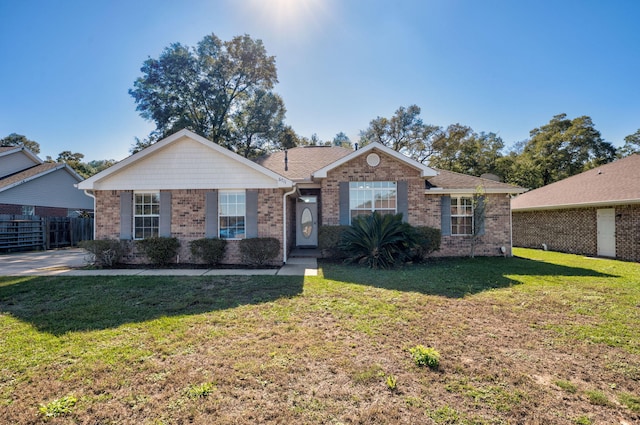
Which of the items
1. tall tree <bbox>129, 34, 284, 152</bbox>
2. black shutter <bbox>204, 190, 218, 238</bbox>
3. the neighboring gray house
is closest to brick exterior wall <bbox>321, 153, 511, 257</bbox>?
black shutter <bbox>204, 190, 218, 238</bbox>

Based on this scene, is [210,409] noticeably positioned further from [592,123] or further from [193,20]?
[592,123]

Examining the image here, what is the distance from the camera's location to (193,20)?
12.2 meters

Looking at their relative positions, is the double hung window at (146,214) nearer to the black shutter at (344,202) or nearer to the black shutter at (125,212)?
the black shutter at (125,212)

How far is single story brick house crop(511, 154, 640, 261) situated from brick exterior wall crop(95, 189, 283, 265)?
44.1ft

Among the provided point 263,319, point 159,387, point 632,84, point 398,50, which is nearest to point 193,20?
point 398,50

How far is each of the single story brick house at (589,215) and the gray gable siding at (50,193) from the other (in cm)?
2982

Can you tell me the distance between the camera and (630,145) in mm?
32250

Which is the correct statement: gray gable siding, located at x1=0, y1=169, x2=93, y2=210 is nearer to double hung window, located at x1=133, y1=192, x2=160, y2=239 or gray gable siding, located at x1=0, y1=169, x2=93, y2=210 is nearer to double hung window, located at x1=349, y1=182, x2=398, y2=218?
double hung window, located at x1=133, y1=192, x2=160, y2=239

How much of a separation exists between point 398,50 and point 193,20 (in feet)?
28.0

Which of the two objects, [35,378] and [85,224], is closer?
[35,378]

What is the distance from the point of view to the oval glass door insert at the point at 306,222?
45.0 feet

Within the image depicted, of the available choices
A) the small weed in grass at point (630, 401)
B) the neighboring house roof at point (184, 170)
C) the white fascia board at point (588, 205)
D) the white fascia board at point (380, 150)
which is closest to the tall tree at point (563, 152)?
the white fascia board at point (588, 205)

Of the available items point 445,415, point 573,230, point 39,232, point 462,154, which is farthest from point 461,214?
point 39,232

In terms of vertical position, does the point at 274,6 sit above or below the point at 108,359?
above
